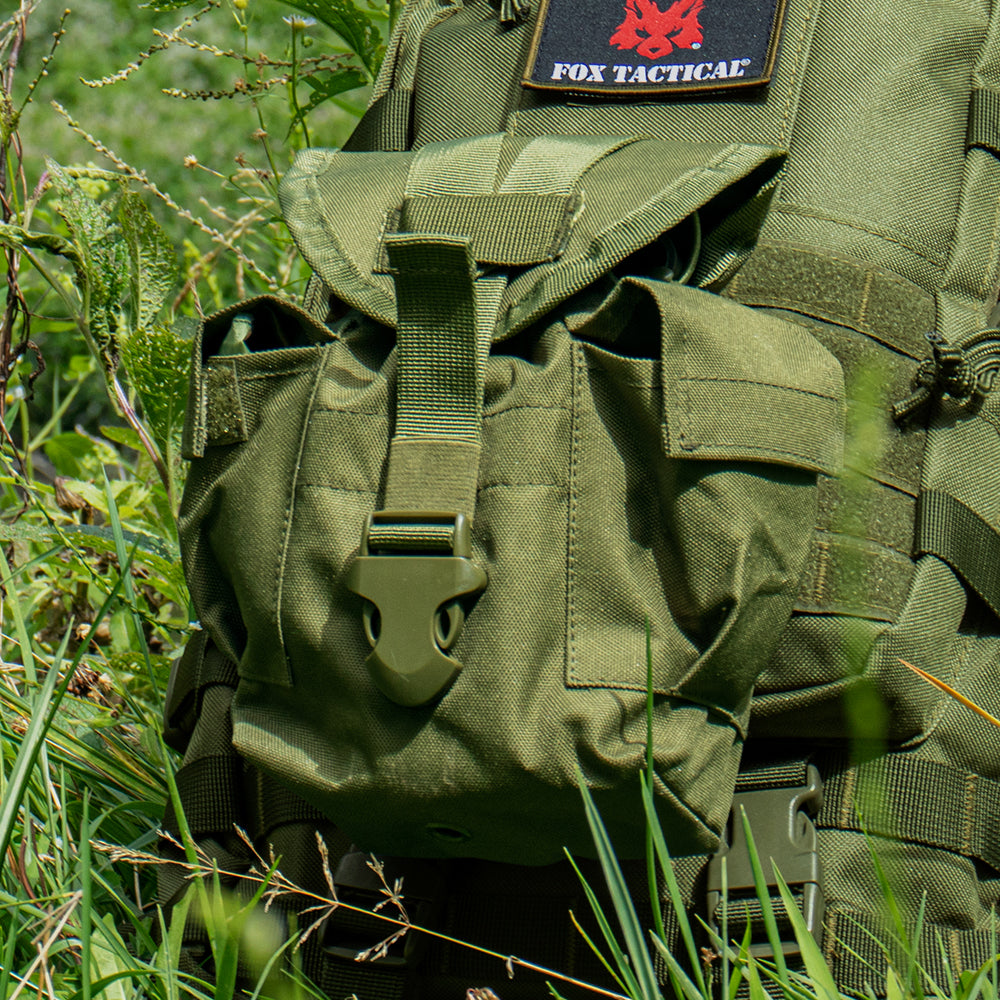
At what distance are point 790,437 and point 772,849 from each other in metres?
0.43

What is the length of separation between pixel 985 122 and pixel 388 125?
0.75m

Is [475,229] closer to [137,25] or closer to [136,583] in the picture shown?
[136,583]

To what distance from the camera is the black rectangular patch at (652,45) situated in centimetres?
154

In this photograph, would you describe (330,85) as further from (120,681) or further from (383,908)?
(383,908)

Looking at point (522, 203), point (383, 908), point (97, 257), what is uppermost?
point (522, 203)

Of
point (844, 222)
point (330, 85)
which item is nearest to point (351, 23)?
point (330, 85)

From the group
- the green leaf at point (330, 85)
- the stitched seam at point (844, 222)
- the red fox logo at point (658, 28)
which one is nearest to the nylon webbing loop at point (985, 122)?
the stitched seam at point (844, 222)

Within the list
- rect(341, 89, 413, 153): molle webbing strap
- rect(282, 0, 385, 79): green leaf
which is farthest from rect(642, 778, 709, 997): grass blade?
rect(282, 0, 385, 79): green leaf

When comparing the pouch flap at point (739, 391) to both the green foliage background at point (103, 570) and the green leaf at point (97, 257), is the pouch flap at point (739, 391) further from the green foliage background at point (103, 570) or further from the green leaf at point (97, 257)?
the green leaf at point (97, 257)

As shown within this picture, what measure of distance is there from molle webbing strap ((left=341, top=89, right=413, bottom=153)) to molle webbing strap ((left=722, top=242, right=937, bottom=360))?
20.9 inches

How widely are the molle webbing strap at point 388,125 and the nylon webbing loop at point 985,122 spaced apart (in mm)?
706

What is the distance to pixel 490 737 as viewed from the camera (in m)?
1.12

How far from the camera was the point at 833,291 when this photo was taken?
144 centimetres

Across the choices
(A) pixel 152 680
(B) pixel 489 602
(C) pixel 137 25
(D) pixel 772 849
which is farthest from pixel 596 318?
(C) pixel 137 25
